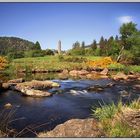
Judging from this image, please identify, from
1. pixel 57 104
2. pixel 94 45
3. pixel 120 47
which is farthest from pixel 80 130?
pixel 120 47

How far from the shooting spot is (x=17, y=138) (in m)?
4.30

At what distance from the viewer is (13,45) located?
5664mm

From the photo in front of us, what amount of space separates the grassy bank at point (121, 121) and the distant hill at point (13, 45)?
2030mm

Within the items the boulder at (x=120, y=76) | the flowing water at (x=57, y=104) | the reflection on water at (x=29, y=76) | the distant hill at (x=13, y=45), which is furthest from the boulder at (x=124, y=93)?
the distant hill at (x=13, y=45)

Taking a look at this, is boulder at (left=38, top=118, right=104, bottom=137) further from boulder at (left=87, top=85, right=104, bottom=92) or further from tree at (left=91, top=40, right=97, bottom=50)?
boulder at (left=87, top=85, right=104, bottom=92)

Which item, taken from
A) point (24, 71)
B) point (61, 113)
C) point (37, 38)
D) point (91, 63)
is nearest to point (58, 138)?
point (61, 113)

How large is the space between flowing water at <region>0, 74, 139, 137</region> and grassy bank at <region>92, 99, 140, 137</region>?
116 cm

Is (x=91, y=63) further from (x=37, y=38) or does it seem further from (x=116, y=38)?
(x=37, y=38)

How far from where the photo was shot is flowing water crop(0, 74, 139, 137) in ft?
17.6

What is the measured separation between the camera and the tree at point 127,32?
564 cm

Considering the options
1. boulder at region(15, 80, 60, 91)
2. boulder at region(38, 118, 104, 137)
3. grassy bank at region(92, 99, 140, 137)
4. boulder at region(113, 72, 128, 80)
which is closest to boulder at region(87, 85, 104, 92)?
boulder at region(113, 72, 128, 80)

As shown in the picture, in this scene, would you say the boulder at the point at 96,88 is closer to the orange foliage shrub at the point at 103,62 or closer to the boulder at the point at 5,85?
the orange foliage shrub at the point at 103,62

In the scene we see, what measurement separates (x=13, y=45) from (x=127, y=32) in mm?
2305

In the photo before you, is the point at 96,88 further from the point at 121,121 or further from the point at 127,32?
the point at 121,121
